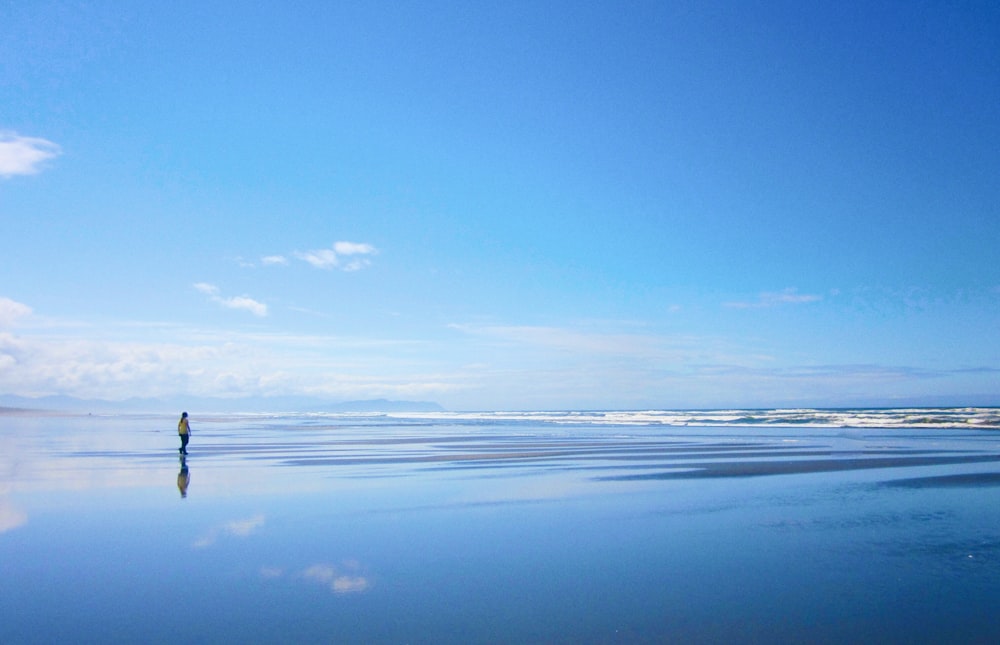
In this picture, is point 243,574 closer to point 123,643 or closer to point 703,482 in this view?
point 123,643

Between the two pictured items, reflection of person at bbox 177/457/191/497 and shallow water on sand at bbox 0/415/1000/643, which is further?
reflection of person at bbox 177/457/191/497

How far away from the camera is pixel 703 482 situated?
1744 cm

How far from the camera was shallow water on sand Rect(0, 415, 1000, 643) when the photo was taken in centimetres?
663

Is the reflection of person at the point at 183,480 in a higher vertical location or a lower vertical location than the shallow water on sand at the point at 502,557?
higher

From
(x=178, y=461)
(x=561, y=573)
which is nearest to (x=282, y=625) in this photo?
(x=561, y=573)

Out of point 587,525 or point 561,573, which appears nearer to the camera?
point 561,573

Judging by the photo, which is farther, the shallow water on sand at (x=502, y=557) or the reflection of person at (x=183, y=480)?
the reflection of person at (x=183, y=480)

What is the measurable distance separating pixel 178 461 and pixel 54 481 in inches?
244

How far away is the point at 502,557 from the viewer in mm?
9445

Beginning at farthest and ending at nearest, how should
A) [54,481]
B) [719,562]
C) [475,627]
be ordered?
1. [54,481]
2. [719,562]
3. [475,627]

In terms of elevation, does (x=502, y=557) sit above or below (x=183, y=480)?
below

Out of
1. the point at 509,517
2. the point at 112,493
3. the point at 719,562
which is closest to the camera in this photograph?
the point at 719,562

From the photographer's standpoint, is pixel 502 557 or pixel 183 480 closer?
pixel 502 557

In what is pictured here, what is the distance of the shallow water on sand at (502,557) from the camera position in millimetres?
6629
